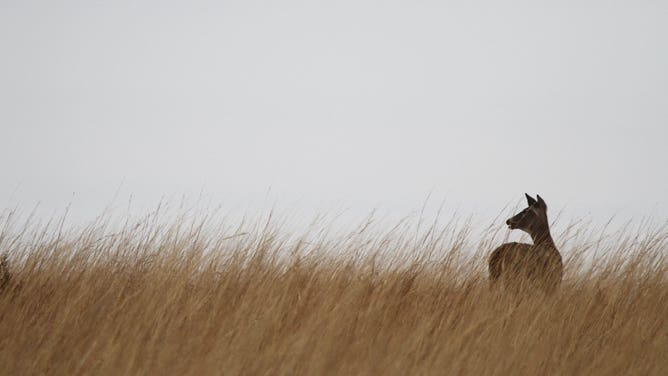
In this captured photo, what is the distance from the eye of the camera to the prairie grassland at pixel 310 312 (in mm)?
3971

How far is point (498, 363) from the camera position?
4.16m

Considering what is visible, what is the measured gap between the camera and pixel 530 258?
6281mm

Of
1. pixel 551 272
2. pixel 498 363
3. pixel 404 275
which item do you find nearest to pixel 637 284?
pixel 551 272

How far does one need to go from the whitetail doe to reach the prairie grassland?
6.4 inches

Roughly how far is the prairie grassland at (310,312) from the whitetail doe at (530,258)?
0.53 feet

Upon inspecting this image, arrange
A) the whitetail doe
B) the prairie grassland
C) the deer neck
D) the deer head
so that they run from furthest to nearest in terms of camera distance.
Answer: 1. the deer neck
2. the deer head
3. the whitetail doe
4. the prairie grassland

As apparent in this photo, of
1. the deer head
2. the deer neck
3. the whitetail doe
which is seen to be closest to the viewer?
the whitetail doe

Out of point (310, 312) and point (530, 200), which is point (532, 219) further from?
point (310, 312)

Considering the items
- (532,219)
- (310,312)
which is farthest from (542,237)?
(310,312)

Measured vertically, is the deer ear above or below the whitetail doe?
above

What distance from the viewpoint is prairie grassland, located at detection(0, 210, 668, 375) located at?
13.0ft

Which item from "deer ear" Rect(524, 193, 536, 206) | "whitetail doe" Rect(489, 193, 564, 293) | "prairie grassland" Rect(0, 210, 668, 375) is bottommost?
"prairie grassland" Rect(0, 210, 668, 375)

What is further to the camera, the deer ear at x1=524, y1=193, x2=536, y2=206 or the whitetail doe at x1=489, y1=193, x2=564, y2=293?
the deer ear at x1=524, y1=193, x2=536, y2=206

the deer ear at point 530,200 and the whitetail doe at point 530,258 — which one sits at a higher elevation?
the deer ear at point 530,200
